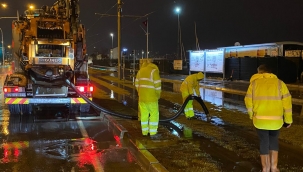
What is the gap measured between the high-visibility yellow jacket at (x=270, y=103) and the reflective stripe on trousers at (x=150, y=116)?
2868 mm

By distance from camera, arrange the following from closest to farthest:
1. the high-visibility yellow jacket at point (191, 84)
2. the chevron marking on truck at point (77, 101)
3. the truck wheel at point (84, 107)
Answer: the high-visibility yellow jacket at point (191, 84), the chevron marking on truck at point (77, 101), the truck wheel at point (84, 107)

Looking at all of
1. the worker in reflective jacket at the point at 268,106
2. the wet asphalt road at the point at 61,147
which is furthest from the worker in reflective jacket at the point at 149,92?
the worker in reflective jacket at the point at 268,106

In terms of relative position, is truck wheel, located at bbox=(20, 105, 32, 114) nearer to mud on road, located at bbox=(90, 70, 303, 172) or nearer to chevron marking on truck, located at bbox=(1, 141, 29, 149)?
mud on road, located at bbox=(90, 70, 303, 172)

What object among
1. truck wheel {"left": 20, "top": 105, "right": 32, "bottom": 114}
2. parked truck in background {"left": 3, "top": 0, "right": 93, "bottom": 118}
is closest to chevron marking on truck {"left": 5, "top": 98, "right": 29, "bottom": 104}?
parked truck in background {"left": 3, "top": 0, "right": 93, "bottom": 118}

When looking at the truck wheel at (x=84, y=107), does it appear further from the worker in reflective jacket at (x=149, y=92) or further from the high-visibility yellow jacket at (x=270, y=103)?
the high-visibility yellow jacket at (x=270, y=103)

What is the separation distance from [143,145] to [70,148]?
61.0 inches

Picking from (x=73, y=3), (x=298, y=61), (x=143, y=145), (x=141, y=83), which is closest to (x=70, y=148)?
(x=143, y=145)

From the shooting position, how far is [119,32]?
27344 millimetres

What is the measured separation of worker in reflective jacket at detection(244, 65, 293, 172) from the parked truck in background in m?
6.92

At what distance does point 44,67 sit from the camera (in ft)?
34.3

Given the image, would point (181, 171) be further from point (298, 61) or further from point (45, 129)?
point (298, 61)

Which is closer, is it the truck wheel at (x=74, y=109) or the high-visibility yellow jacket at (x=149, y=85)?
the high-visibility yellow jacket at (x=149, y=85)

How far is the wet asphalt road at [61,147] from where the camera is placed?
5.75 m

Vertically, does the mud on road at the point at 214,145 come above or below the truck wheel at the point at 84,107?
below
